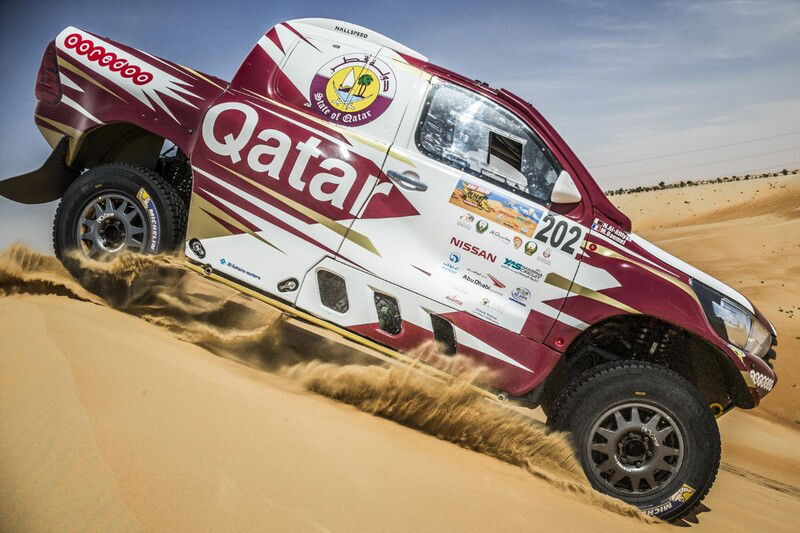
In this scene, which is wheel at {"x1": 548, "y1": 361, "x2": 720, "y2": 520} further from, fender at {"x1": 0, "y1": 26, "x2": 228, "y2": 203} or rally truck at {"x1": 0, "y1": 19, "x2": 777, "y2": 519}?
fender at {"x1": 0, "y1": 26, "x2": 228, "y2": 203}

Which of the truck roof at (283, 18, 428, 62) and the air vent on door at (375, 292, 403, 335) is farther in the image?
the truck roof at (283, 18, 428, 62)

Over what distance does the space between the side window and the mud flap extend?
101 inches

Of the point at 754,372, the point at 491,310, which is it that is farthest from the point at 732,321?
the point at 491,310

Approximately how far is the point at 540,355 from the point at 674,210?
3975 cm

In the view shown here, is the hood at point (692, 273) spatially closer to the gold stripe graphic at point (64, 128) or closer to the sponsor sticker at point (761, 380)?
the sponsor sticker at point (761, 380)

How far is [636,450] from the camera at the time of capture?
167 inches

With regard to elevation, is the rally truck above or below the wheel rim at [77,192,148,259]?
above

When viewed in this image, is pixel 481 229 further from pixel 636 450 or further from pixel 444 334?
pixel 636 450

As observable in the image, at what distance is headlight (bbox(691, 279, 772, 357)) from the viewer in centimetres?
432

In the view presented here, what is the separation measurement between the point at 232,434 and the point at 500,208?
2130 mm

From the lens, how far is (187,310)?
4.99 meters

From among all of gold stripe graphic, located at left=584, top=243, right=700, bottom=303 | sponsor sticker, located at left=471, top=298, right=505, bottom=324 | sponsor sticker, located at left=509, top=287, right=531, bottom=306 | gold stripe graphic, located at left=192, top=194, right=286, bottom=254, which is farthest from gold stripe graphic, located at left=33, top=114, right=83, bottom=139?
gold stripe graphic, located at left=584, top=243, right=700, bottom=303

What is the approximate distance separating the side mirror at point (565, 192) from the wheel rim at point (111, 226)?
2.59 meters

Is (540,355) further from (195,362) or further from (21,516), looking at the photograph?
(21,516)
